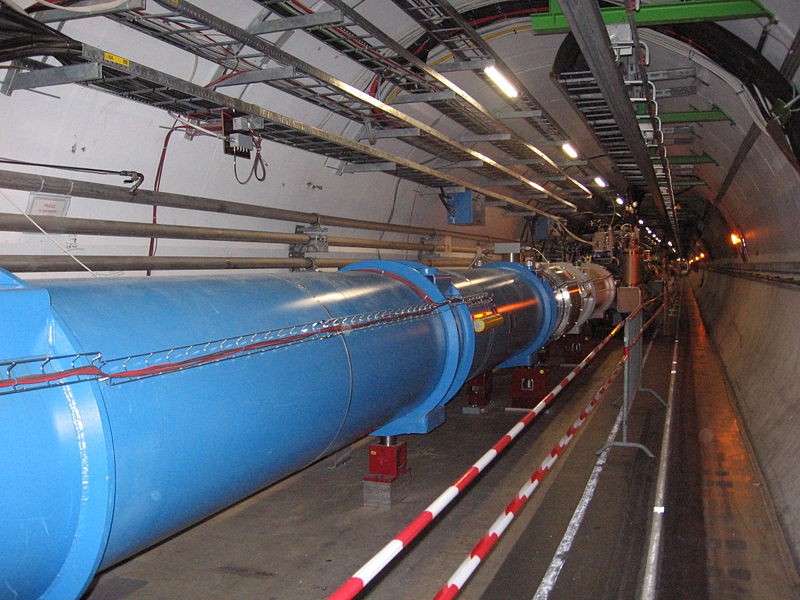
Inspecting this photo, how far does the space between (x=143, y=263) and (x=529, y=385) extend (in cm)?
464

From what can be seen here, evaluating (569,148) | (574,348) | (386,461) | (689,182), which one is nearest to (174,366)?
(386,461)

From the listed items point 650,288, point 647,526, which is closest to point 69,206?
point 647,526

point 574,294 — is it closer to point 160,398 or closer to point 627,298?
point 627,298

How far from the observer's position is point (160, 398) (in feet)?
6.70

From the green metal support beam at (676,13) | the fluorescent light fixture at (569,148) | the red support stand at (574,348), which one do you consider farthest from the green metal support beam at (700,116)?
the red support stand at (574,348)

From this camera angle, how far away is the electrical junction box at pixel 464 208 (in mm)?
9845

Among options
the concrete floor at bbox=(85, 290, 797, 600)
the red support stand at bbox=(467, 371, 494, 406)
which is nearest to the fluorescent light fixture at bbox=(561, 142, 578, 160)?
the red support stand at bbox=(467, 371, 494, 406)

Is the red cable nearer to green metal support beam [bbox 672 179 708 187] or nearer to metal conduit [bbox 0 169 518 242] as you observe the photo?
metal conduit [bbox 0 169 518 242]

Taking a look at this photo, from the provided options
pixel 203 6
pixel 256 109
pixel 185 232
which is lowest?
pixel 185 232

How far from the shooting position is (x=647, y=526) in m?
4.61

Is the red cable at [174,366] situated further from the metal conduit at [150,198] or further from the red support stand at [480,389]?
the red support stand at [480,389]

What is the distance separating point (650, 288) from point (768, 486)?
642 inches

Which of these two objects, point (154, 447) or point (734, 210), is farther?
point (734, 210)

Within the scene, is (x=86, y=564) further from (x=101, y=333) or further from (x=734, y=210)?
(x=734, y=210)
